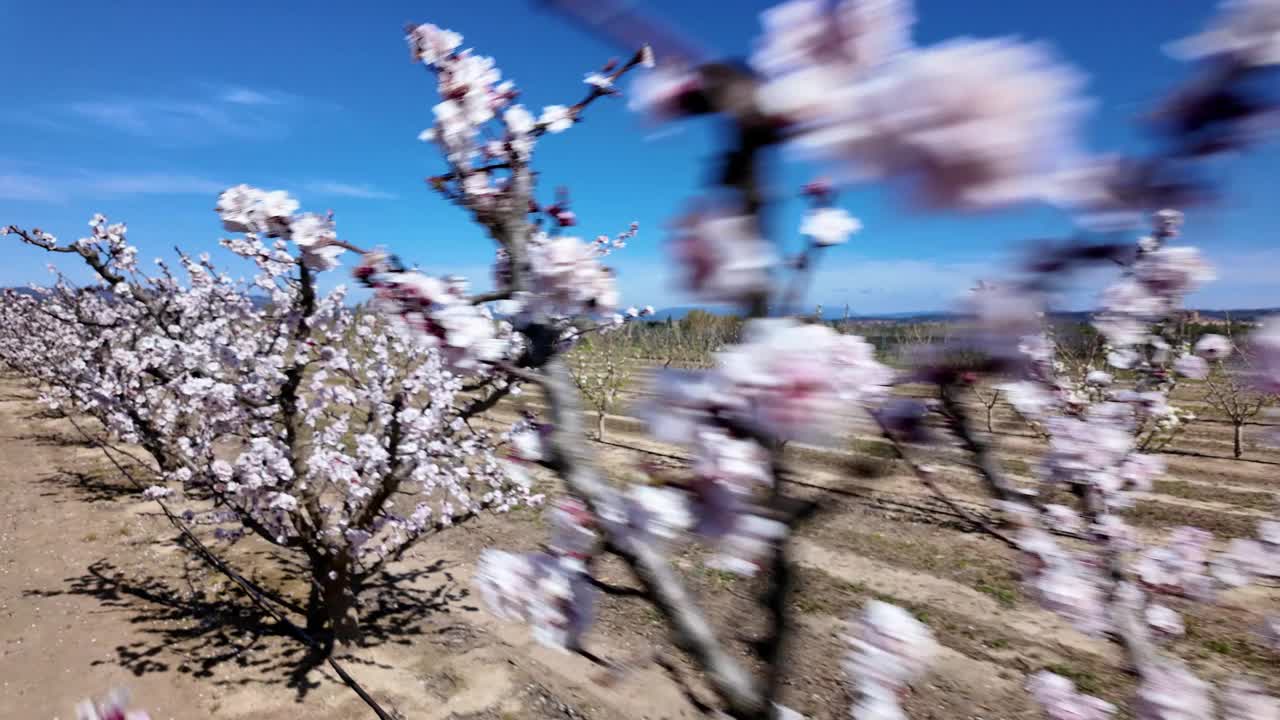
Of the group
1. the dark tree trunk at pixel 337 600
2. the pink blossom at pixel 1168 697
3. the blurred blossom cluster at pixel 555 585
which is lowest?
the dark tree trunk at pixel 337 600

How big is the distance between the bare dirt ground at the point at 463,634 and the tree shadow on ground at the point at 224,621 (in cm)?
2

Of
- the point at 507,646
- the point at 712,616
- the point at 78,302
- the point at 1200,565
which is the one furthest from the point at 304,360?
the point at 78,302

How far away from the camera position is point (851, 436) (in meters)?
0.73

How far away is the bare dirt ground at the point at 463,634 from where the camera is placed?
4539mm

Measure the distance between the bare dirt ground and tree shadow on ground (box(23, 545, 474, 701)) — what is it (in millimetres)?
20

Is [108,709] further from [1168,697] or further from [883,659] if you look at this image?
[1168,697]

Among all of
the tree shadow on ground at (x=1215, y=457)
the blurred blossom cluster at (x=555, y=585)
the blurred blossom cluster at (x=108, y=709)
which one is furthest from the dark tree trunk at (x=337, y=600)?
the tree shadow on ground at (x=1215, y=457)

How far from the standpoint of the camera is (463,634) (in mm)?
5477

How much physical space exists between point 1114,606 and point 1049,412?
103 centimetres

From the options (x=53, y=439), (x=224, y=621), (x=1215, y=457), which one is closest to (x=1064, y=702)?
(x=224, y=621)

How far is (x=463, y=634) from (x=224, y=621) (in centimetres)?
219

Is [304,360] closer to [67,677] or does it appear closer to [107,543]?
[67,677]

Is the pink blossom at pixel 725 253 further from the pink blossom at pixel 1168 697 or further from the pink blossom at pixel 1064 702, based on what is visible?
the pink blossom at pixel 1064 702

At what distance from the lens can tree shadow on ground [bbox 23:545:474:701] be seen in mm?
4730
